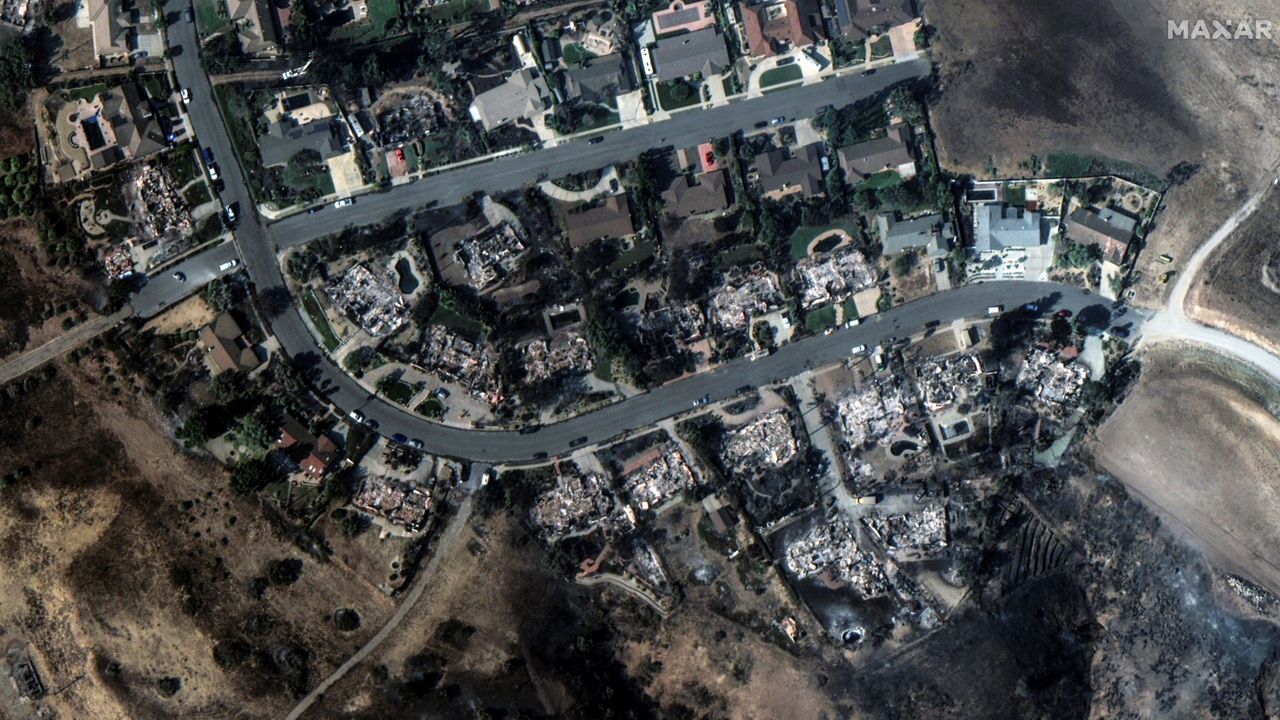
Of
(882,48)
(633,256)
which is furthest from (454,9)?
(882,48)

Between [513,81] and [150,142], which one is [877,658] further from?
[150,142]

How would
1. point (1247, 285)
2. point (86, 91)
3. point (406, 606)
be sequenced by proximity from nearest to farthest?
point (406, 606) < point (86, 91) < point (1247, 285)

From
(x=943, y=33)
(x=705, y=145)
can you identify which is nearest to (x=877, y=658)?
(x=705, y=145)

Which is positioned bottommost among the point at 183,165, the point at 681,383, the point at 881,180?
the point at 681,383

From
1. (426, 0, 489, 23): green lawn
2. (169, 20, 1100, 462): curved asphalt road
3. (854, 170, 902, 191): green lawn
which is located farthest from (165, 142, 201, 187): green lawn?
(854, 170, 902, 191): green lawn

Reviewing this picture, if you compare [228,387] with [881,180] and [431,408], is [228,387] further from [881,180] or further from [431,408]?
[881,180]

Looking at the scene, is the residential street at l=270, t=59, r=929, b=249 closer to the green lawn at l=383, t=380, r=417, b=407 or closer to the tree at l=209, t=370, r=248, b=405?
the tree at l=209, t=370, r=248, b=405
